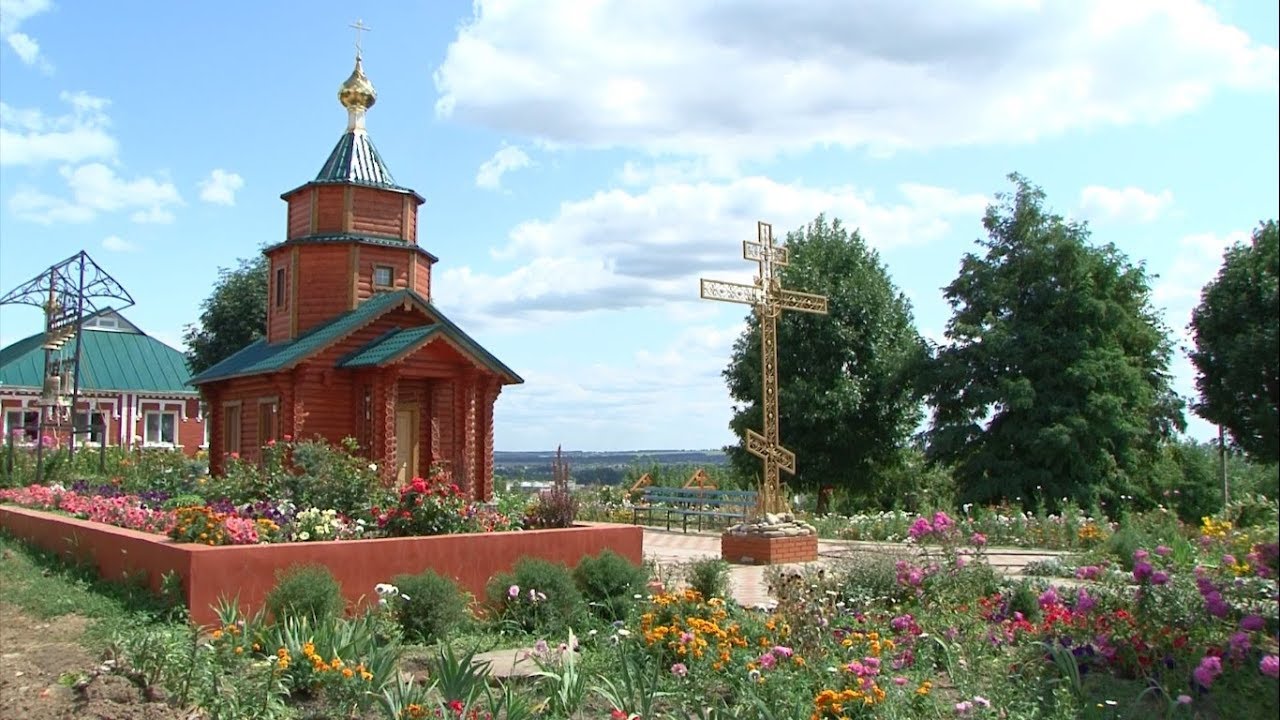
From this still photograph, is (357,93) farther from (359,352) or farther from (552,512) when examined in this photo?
(552,512)

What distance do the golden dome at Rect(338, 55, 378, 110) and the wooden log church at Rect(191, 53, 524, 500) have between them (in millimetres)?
19

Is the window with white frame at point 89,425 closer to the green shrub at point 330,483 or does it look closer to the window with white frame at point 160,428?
the window with white frame at point 160,428

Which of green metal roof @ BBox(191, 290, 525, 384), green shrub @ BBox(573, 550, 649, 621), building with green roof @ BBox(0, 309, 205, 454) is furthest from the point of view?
building with green roof @ BBox(0, 309, 205, 454)

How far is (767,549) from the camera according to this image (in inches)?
571

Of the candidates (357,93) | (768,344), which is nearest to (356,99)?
(357,93)

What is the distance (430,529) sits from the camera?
1021 centimetres

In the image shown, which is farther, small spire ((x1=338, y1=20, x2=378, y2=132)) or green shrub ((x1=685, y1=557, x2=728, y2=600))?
small spire ((x1=338, y1=20, x2=378, y2=132))

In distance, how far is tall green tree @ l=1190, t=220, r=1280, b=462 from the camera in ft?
8.15

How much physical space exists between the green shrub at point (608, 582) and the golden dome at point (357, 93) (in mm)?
14254

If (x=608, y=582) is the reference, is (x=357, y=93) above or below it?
above

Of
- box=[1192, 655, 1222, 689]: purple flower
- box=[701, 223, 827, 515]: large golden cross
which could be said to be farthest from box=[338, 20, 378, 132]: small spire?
box=[1192, 655, 1222, 689]: purple flower

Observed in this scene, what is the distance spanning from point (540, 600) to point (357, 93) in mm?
15019

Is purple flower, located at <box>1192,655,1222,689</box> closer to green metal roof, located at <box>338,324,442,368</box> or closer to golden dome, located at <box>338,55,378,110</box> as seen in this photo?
green metal roof, located at <box>338,324,442,368</box>

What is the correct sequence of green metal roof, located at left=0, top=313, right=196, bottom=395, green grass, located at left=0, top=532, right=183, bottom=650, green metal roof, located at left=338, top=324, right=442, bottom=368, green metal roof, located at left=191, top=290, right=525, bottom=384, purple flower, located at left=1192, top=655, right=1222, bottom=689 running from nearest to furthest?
purple flower, located at left=1192, top=655, right=1222, bottom=689 < green grass, located at left=0, top=532, right=183, bottom=650 < green metal roof, located at left=338, top=324, right=442, bottom=368 < green metal roof, located at left=191, top=290, right=525, bottom=384 < green metal roof, located at left=0, top=313, right=196, bottom=395
